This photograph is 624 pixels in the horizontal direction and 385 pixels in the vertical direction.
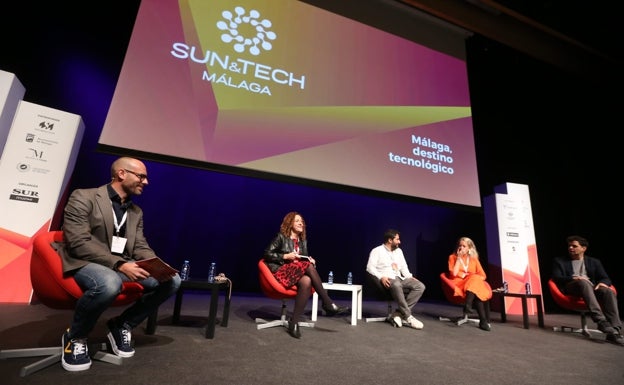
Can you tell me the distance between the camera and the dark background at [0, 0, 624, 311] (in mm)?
4773

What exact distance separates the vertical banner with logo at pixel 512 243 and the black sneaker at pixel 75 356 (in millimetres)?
5849

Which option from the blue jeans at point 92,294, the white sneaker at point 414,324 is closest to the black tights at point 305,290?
the white sneaker at point 414,324

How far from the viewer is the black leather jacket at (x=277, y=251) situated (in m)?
3.12

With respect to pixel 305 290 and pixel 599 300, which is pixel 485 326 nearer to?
pixel 599 300

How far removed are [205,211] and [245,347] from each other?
11.6 feet

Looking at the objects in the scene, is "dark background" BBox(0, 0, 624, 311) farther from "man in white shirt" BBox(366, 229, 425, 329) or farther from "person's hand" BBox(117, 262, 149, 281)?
"person's hand" BBox(117, 262, 149, 281)

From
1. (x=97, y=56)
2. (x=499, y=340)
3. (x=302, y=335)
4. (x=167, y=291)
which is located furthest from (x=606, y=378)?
(x=97, y=56)

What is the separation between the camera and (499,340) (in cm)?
312

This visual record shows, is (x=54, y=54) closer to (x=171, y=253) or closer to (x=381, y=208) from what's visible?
(x=171, y=253)

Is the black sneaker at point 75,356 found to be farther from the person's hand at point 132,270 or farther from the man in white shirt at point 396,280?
the man in white shirt at point 396,280

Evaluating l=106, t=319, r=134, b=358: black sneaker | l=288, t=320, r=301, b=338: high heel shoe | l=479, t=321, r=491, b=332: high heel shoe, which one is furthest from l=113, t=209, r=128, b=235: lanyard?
l=479, t=321, r=491, b=332: high heel shoe

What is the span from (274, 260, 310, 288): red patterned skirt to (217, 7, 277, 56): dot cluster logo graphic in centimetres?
251

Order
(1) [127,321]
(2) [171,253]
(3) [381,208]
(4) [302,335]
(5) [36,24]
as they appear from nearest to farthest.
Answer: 1. (1) [127,321]
2. (4) [302,335]
3. (5) [36,24]
4. (2) [171,253]
5. (3) [381,208]

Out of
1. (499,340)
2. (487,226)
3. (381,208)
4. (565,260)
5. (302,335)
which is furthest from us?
(381,208)
